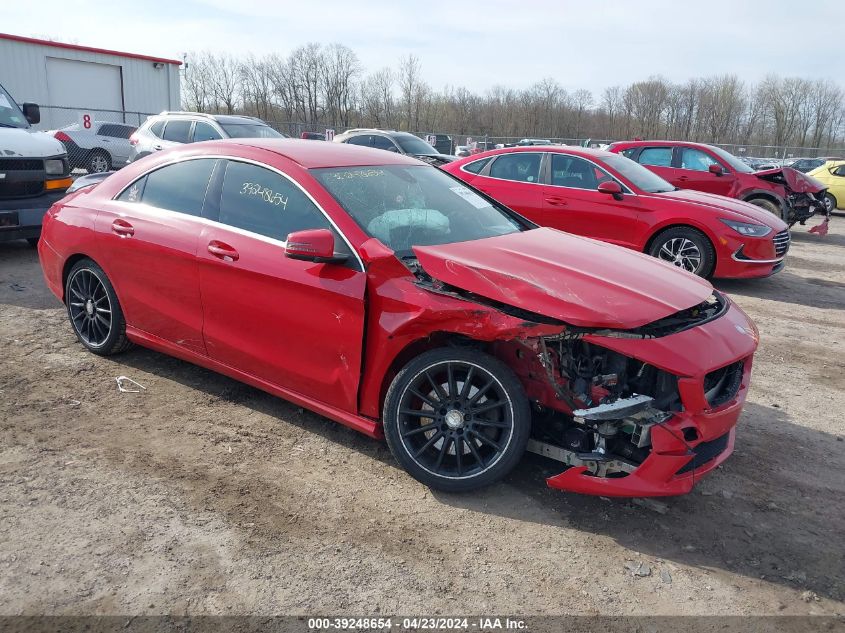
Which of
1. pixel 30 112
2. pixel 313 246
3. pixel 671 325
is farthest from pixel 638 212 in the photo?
pixel 30 112

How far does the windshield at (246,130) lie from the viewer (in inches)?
499

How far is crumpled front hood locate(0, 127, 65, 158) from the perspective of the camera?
25.3 feet

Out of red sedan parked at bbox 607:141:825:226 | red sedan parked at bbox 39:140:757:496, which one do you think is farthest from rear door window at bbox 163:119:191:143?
red sedan parked at bbox 39:140:757:496

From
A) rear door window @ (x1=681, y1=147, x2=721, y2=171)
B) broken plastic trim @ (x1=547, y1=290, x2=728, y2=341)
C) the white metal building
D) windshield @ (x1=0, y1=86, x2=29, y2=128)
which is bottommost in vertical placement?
broken plastic trim @ (x1=547, y1=290, x2=728, y2=341)

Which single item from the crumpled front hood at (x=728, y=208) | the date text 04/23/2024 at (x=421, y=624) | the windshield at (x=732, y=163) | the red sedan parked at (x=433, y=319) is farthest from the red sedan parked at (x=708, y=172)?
the date text 04/23/2024 at (x=421, y=624)

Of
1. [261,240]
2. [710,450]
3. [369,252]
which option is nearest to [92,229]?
[261,240]

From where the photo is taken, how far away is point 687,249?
827 cm

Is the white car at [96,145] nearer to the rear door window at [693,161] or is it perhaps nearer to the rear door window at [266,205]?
the rear door window at [693,161]

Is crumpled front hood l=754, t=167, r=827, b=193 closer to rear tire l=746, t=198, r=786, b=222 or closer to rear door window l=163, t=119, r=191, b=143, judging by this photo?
rear tire l=746, t=198, r=786, b=222

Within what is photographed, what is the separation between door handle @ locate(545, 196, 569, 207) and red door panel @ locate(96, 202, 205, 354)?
5.72 meters

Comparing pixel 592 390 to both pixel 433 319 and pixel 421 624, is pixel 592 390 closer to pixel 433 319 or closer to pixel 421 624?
pixel 433 319

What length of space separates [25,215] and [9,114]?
1.74m

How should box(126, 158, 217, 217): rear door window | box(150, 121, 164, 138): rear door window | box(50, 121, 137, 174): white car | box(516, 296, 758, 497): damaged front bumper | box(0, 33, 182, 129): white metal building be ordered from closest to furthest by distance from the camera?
box(516, 296, 758, 497): damaged front bumper → box(126, 158, 217, 217): rear door window → box(150, 121, 164, 138): rear door window → box(50, 121, 137, 174): white car → box(0, 33, 182, 129): white metal building

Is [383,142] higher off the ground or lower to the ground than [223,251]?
higher
